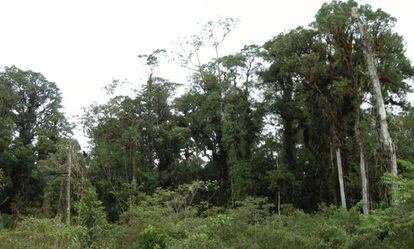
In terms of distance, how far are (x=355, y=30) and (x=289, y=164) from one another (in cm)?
1176

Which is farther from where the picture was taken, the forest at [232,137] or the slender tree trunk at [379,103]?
the forest at [232,137]

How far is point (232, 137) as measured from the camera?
25.8 m

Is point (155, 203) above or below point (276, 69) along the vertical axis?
below

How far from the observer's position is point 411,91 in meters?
21.8

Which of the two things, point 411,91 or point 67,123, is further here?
point 67,123

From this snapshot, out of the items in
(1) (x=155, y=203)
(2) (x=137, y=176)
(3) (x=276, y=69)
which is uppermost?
(3) (x=276, y=69)

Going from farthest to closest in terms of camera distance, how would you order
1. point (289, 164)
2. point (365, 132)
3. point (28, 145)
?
point (28, 145) → point (289, 164) → point (365, 132)

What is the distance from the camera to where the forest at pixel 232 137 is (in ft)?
59.0

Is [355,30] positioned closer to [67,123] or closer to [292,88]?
[292,88]

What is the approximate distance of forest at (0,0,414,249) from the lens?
59.0 feet

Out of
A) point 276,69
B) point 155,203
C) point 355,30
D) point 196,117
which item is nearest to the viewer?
point 355,30

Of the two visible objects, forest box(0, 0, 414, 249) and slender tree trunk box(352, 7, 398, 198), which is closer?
slender tree trunk box(352, 7, 398, 198)

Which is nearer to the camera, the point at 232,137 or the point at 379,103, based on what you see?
the point at 379,103

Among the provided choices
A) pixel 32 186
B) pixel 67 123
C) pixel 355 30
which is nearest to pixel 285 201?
pixel 355 30
